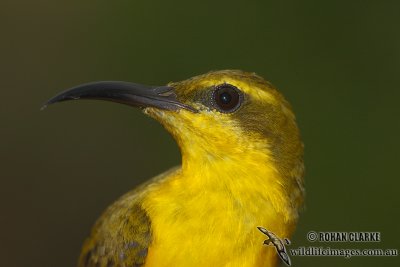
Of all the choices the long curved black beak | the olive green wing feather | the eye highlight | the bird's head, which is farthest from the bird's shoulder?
the eye highlight

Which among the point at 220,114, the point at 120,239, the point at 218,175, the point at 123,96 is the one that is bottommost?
the point at 120,239

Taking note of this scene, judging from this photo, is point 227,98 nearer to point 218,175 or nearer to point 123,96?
point 218,175

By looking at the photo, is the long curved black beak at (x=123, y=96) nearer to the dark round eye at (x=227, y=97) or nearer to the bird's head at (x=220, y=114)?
the bird's head at (x=220, y=114)

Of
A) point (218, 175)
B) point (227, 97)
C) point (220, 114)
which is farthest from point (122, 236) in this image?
point (227, 97)

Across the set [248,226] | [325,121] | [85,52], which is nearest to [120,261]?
[248,226]

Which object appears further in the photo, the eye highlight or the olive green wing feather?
the olive green wing feather

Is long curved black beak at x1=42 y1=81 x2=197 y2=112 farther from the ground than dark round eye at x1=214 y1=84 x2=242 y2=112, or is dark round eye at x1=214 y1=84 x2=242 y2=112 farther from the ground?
long curved black beak at x1=42 y1=81 x2=197 y2=112

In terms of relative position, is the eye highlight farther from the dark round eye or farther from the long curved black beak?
the long curved black beak
